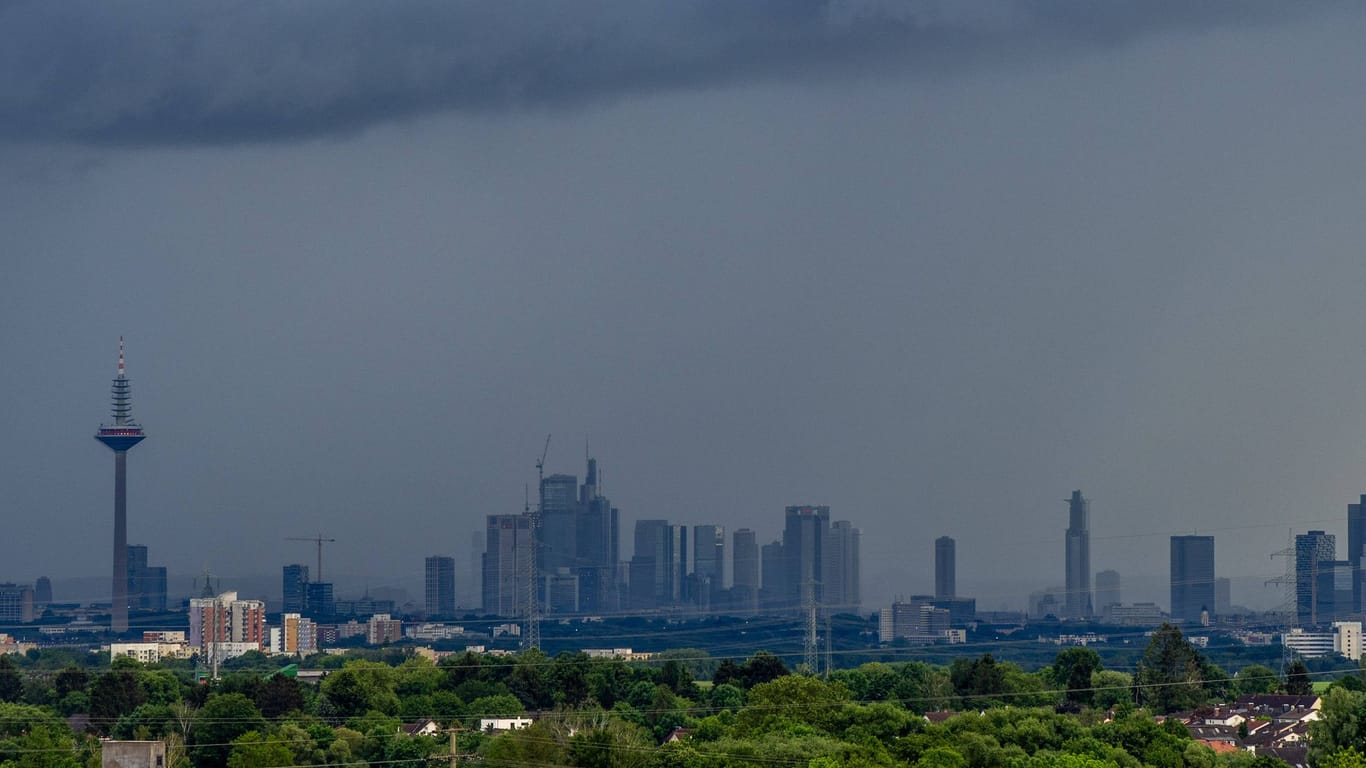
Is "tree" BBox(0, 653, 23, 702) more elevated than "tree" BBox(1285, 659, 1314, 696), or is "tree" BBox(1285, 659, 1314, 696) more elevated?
"tree" BBox(1285, 659, 1314, 696)

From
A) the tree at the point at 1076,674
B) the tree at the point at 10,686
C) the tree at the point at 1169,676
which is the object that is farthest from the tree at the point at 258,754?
the tree at the point at 10,686

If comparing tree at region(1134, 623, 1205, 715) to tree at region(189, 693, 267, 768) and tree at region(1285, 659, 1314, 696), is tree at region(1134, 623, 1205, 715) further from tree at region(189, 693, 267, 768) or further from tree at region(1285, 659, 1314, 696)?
tree at region(189, 693, 267, 768)

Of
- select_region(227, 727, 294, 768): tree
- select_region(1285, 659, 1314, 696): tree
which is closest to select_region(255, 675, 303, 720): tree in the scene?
select_region(227, 727, 294, 768): tree

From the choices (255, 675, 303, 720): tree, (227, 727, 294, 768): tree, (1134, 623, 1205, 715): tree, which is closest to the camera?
(227, 727, 294, 768): tree

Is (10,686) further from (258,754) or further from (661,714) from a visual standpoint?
(258,754)

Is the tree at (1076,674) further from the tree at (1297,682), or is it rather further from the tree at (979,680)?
the tree at (1297,682)

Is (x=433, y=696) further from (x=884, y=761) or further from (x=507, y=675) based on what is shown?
(x=884, y=761)
